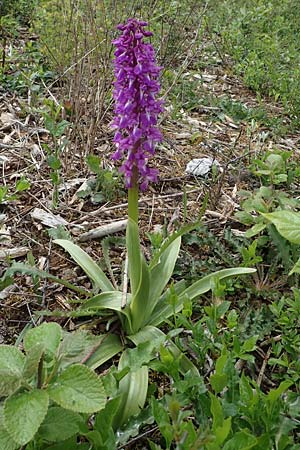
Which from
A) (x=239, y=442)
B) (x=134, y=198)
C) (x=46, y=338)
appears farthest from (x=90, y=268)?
(x=239, y=442)

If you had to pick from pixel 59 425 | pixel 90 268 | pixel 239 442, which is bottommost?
pixel 90 268

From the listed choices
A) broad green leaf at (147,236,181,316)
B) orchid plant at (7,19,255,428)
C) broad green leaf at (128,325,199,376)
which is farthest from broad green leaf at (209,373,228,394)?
broad green leaf at (147,236,181,316)

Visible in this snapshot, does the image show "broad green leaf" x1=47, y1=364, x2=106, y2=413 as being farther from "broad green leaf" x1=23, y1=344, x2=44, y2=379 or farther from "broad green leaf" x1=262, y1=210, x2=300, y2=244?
"broad green leaf" x1=262, y1=210, x2=300, y2=244

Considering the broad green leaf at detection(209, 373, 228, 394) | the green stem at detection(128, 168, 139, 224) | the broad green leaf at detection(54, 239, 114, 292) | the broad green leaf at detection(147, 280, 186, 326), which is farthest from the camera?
the broad green leaf at detection(54, 239, 114, 292)

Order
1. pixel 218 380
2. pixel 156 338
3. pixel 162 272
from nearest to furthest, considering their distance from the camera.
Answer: pixel 218 380
pixel 156 338
pixel 162 272

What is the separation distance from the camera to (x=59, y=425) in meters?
1.46

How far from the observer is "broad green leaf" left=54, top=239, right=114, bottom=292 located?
229 cm

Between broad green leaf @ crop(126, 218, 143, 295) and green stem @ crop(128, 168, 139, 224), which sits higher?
green stem @ crop(128, 168, 139, 224)

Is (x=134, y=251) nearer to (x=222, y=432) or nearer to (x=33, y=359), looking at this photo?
(x=33, y=359)

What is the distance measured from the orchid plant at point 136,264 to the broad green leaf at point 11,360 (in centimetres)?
32

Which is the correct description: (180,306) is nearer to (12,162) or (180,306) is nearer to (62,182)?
(62,182)

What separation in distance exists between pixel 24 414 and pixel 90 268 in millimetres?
1021

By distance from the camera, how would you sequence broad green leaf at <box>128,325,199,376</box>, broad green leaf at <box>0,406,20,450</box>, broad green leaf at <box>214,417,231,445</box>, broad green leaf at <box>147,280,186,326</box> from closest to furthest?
1. broad green leaf at <box>214,417,231,445</box>
2. broad green leaf at <box>0,406,20,450</box>
3. broad green leaf at <box>128,325,199,376</box>
4. broad green leaf at <box>147,280,186,326</box>

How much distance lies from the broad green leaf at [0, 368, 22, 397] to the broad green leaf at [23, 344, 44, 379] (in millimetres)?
25
